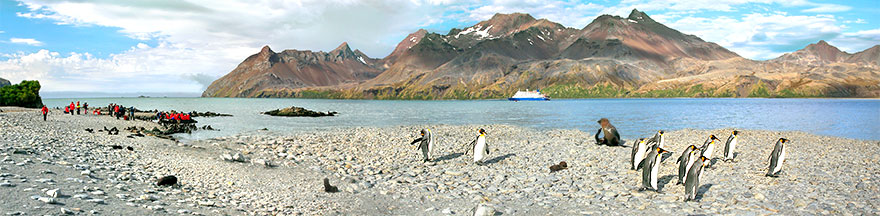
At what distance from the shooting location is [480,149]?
17.1m

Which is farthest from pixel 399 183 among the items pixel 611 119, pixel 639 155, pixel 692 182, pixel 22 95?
pixel 22 95

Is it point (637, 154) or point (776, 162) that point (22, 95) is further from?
point (776, 162)

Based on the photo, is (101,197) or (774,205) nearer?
(101,197)

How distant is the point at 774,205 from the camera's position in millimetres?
11227

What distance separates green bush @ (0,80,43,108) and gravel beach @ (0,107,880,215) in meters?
58.5

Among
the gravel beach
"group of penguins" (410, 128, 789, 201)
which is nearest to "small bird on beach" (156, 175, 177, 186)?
the gravel beach

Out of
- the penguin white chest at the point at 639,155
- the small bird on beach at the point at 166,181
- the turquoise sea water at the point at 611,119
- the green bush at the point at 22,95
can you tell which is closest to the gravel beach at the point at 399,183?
the small bird on beach at the point at 166,181

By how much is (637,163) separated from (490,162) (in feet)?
17.5

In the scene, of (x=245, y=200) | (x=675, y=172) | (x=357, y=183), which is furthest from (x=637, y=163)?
(x=245, y=200)

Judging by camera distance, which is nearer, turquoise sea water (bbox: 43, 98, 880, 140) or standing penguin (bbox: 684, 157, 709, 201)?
standing penguin (bbox: 684, 157, 709, 201)

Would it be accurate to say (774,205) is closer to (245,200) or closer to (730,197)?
(730,197)

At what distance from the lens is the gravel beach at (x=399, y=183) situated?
10594 millimetres

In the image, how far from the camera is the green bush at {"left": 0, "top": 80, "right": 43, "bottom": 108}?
61469 mm

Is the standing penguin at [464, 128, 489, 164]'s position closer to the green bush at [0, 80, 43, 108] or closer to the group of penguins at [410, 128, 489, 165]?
the group of penguins at [410, 128, 489, 165]
